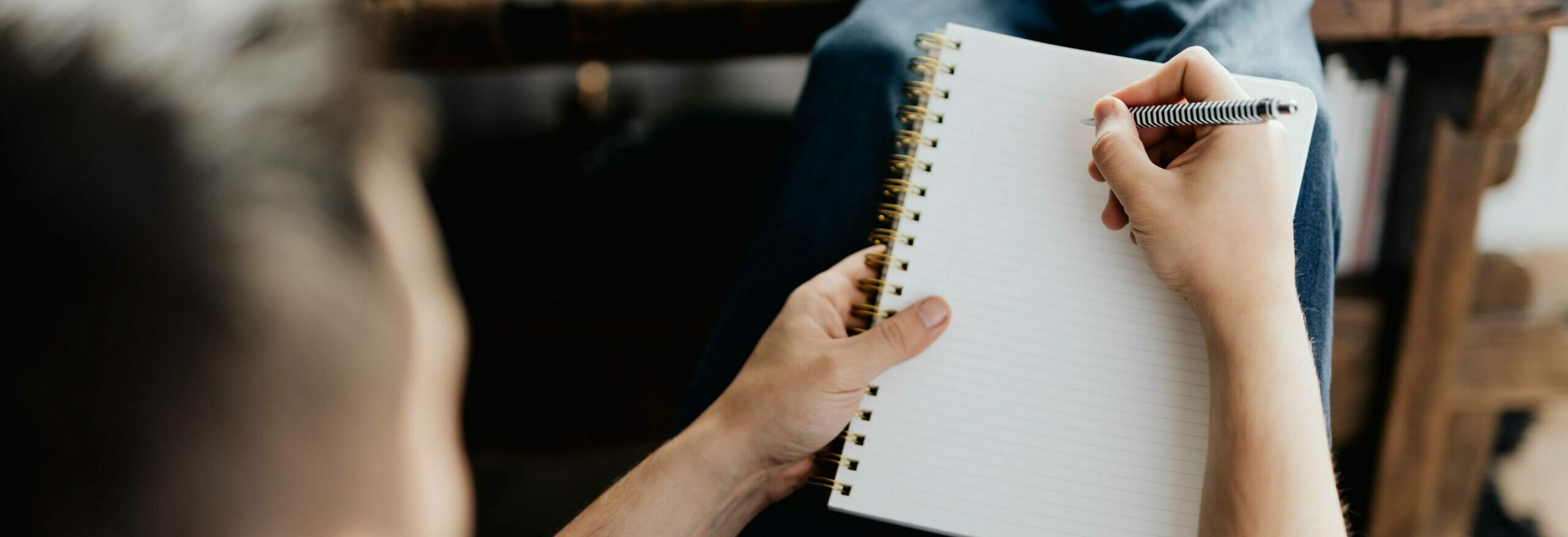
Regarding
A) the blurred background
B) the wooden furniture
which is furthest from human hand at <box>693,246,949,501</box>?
the wooden furniture

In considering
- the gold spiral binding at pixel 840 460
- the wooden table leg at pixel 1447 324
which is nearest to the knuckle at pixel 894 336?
the gold spiral binding at pixel 840 460

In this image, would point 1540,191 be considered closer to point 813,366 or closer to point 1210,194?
point 1210,194

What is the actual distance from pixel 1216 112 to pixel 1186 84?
2.2 inches

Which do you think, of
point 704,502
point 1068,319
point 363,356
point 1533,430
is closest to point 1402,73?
point 1533,430

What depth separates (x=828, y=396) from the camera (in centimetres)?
65

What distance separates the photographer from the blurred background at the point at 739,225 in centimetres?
91

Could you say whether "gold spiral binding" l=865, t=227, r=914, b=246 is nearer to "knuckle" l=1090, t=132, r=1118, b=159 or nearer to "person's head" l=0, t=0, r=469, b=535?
"knuckle" l=1090, t=132, r=1118, b=159

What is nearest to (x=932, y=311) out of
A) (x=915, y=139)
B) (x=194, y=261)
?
(x=915, y=139)

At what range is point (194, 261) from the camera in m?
0.23

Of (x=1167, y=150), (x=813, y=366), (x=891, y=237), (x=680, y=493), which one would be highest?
(x=1167, y=150)

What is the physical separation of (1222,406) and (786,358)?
31 centimetres

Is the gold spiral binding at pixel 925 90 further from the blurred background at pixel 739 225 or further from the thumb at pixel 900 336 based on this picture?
the blurred background at pixel 739 225

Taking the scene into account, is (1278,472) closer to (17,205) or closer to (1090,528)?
(1090,528)

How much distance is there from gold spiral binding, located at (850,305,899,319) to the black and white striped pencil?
225 mm
